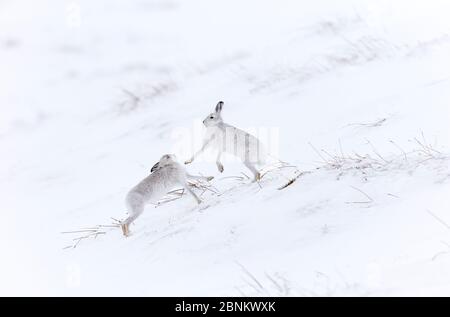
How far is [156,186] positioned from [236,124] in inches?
135

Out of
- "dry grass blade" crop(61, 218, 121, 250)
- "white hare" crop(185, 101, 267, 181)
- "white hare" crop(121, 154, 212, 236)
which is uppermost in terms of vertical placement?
"white hare" crop(185, 101, 267, 181)

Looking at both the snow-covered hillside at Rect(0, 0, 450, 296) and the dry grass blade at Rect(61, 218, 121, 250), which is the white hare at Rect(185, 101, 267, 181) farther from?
the dry grass blade at Rect(61, 218, 121, 250)

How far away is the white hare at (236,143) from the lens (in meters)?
5.44

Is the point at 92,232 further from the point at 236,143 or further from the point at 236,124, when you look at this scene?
the point at 236,124

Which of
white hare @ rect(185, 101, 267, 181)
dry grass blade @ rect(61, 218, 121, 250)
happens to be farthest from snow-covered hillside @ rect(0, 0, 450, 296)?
white hare @ rect(185, 101, 267, 181)

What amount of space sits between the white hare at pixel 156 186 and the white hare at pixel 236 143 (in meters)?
0.15

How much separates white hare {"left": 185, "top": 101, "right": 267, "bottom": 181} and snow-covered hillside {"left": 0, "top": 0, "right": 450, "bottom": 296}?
0.69 feet

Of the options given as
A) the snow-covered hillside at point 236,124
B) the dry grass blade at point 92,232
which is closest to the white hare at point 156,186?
the snow-covered hillside at point 236,124

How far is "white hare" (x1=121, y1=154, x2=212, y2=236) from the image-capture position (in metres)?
5.22

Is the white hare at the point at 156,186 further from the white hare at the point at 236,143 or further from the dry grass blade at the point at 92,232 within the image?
the dry grass blade at the point at 92,232

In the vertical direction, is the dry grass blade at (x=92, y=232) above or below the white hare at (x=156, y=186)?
below

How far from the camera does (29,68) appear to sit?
516 inches
